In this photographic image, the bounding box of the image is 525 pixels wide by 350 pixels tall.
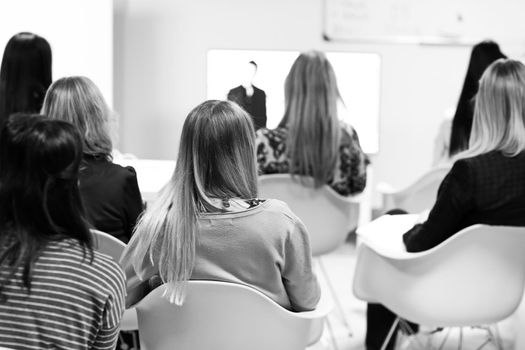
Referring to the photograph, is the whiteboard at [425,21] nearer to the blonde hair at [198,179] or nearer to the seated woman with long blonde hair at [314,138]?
the seated woman with long blonde hair at [314,138]

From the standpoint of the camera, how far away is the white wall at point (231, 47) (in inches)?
209

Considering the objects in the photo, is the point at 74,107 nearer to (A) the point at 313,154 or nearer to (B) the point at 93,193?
(B) the point at 93,193

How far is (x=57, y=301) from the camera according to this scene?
4.96ft

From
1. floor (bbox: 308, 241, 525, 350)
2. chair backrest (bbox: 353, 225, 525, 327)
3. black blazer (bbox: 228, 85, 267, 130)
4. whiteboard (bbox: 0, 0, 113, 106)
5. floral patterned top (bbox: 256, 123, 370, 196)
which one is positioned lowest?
floor (bbox: 308, 241, 525, 350)

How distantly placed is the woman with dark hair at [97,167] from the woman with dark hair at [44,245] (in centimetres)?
79

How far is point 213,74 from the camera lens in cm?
463

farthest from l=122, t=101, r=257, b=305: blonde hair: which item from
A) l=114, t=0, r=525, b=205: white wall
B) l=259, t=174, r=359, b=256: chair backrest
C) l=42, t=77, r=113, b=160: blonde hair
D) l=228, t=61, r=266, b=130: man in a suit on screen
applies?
l=114, t=0, r=525, b=205: white wall

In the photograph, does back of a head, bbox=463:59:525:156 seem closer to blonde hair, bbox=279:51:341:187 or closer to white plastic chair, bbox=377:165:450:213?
blonde hair, bbox=279:51:341:187

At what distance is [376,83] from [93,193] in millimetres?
3005

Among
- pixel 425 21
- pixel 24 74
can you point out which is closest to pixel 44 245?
pixel 24 74

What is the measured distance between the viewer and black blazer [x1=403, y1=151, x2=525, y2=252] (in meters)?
2.38

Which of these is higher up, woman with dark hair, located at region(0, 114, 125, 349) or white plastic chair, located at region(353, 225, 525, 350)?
woman with dark hair, located at region(0, 114, 125, 349)

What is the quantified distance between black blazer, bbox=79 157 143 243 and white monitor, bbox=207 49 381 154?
86.1 inches

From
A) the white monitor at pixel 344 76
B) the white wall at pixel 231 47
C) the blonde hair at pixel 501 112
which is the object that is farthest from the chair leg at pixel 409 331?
the white wall at pixel 231 47
